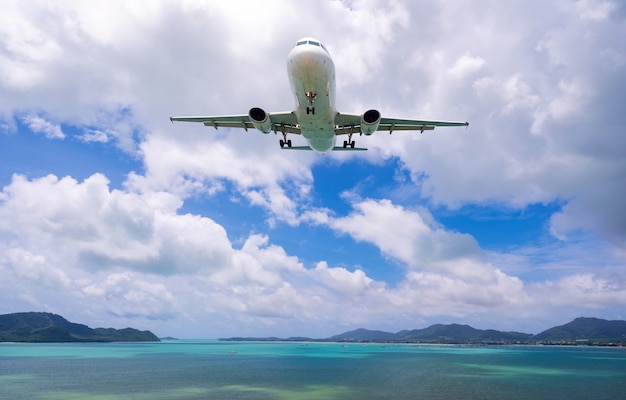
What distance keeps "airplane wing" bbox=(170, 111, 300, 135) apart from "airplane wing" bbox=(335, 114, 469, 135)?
151 inches

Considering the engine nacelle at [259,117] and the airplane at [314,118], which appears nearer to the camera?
the airplane at [314,118]

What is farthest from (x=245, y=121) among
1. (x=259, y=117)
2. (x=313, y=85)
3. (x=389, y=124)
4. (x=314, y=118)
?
(x=389, y=124)

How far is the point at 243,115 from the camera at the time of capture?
33062 millimetres

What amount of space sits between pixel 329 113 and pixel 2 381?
3590 inches

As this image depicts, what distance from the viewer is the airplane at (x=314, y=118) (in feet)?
79.8

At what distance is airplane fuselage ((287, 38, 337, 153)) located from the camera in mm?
23969

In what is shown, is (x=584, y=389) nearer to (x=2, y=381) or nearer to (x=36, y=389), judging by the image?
(x=36, y=389)

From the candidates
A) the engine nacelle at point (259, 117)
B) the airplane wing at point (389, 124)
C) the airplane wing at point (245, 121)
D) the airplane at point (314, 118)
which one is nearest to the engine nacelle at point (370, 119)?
the airplane at point (314, 118)

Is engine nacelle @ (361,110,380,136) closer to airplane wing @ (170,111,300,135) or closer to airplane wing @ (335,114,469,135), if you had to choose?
airplane wing @ (335,114,469,135)

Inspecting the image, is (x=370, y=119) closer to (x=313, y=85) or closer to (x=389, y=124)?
(x=389, y=124)

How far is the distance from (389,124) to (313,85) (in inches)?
480

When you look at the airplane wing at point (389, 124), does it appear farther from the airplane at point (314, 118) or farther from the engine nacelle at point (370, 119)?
the engine nacelle at point (370, 119)

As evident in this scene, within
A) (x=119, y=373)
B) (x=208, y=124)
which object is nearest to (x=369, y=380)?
(x=119, y=373)

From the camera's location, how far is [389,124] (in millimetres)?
35344
